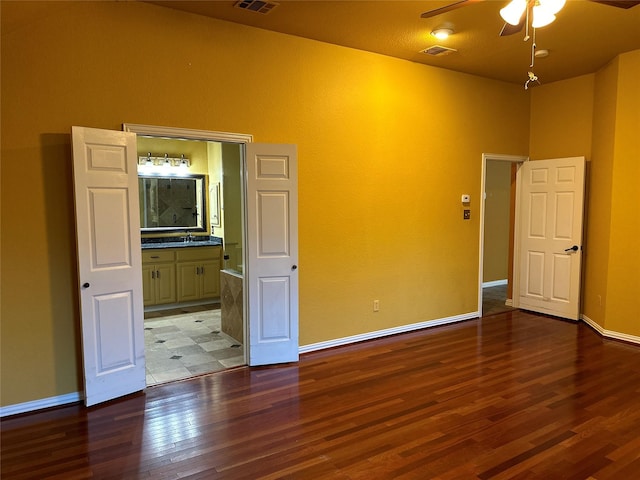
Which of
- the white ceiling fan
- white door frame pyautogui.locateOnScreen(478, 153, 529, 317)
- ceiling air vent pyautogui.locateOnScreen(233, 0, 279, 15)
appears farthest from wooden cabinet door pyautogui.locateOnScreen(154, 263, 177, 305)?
the white ceiling fan

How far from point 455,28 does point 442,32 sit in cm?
12

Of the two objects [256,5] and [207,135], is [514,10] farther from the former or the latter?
[207,135]

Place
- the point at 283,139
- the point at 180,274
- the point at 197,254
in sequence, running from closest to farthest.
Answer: the point at 283,139
the point at 180,274
the point at 197,254

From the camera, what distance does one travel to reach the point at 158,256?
602cm

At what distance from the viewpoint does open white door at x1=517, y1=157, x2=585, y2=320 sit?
17.6ft

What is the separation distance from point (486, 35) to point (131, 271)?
3.70 meters

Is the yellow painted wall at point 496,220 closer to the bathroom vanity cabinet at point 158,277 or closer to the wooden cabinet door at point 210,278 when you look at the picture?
the wooden cabinet door at point 210,278

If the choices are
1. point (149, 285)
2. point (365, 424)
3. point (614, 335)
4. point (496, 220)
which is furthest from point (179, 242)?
point (614, 335)

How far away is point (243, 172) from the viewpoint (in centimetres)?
389

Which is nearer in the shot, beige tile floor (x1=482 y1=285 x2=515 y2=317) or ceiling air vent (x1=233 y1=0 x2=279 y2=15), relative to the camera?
ceiling air vent (x1=233 y1=0 x2=279 y2=15)

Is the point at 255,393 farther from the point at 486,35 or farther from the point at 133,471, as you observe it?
the point at 486,35

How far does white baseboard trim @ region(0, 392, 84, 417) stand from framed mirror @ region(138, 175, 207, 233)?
3505 mm

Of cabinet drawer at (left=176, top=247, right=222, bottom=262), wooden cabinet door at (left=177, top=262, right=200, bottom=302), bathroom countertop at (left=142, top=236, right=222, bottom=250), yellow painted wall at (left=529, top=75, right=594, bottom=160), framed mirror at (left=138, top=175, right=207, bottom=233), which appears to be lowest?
wooden cabinet door at (left=177, top=262, right=200, bottom=302)

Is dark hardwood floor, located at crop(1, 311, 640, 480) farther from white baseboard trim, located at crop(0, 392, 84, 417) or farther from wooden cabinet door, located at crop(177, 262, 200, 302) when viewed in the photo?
wooden cabinet door, located at crop(177, 262, 200, 302)
